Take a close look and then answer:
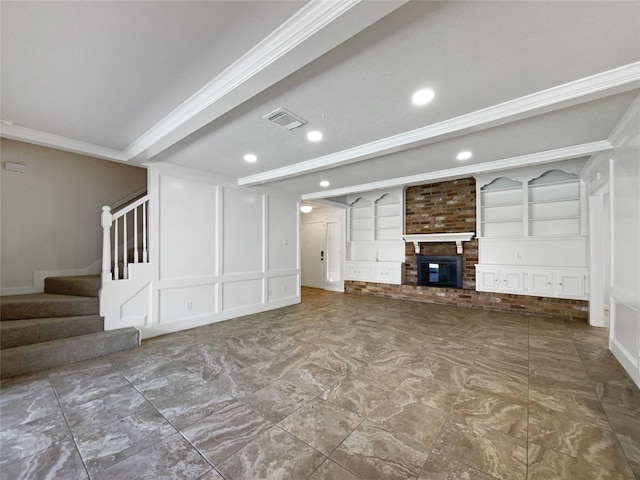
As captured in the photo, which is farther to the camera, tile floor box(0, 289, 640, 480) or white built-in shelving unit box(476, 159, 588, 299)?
white built-in shelving unit box(476, 159, 588, 299)

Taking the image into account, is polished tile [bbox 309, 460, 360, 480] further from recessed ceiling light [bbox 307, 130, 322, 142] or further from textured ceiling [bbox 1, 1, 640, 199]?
recessed ceiling light [bbox 307, 130, 322, 142]

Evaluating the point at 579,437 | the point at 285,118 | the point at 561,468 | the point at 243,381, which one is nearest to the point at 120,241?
the point at 243,381

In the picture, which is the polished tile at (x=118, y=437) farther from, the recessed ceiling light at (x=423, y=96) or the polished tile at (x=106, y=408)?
the recessed ceiling light at (x=423, y=96)

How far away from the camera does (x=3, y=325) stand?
277cm

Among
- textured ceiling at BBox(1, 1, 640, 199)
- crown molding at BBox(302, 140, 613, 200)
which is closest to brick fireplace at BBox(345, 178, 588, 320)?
crown molding at BBox(302, 140, 613, 200)

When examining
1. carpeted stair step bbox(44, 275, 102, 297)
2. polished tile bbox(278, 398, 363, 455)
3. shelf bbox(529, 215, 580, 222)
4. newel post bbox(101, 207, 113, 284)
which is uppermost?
shelf bbox(529, 215, 580, 222)

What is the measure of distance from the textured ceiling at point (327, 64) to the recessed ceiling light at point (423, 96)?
5 centimetres

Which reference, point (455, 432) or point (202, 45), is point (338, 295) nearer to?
point (455, 432)

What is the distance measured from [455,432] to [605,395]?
1545mm

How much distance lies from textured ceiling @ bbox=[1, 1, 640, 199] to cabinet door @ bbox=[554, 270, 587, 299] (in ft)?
8.96

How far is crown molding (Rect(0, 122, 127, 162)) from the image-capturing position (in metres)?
2.72

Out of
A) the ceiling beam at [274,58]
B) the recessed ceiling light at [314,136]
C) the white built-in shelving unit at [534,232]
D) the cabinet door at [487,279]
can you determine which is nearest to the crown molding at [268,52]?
the ceiling beam at [274,58]

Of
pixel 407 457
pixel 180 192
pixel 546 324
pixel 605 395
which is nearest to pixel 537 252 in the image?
pixel 546 324

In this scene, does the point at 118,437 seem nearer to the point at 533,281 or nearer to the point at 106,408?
the point at 106,408
